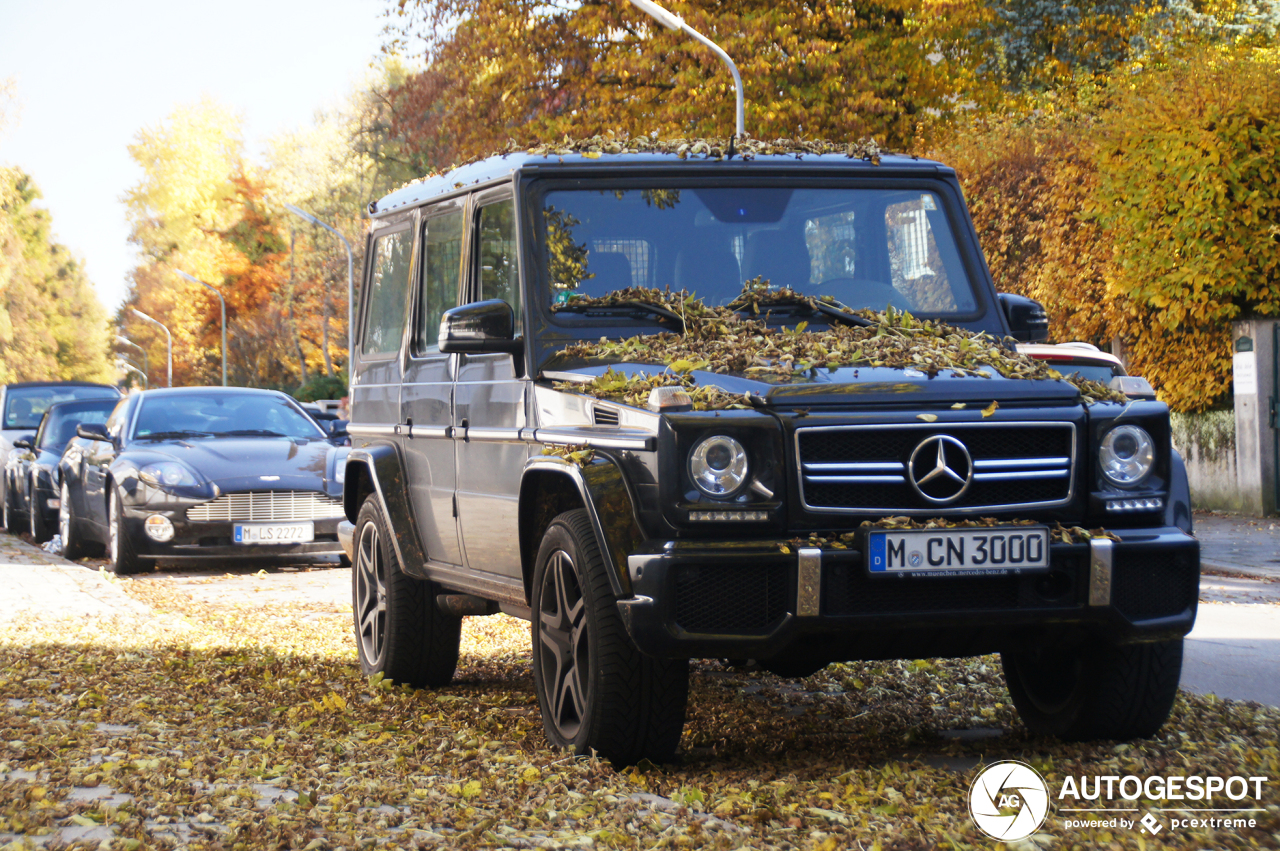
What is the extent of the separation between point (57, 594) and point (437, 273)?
5.66m

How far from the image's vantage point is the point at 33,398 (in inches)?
896

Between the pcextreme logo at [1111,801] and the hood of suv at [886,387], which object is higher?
the hood of suv at [886,387]

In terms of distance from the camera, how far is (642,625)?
4.84 metres

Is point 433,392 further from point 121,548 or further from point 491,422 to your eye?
point 121,548

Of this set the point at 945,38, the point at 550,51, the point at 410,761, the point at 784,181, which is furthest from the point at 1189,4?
the point at 410,761

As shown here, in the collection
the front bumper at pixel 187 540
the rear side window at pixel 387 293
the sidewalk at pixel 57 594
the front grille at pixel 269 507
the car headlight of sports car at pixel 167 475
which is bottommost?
the sidewalk at pixel 57 594

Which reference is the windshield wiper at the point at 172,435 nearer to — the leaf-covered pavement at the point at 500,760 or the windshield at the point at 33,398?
the leaf-covered pavement at the point at 500,760

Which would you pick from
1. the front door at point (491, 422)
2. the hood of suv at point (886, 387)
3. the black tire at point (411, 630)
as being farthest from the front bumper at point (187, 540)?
the hood of suv at point (886, 387)

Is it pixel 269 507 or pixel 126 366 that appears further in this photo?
pixel 126 366

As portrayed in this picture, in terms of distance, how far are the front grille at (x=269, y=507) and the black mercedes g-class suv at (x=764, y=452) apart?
700 centimetres

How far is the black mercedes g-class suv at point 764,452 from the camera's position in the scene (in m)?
4.92

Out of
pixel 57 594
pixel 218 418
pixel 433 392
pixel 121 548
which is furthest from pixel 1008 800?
pixel 218 418

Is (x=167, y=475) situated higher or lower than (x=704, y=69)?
lower

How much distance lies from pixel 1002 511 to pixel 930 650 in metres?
0.50
